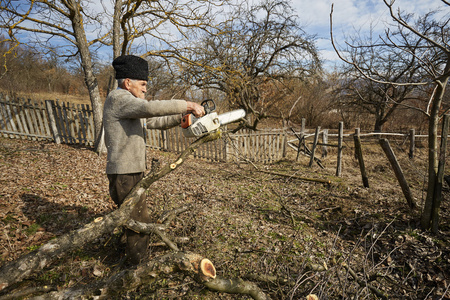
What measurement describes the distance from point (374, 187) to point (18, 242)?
7.18 meters

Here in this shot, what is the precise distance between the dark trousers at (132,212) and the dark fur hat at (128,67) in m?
1.05

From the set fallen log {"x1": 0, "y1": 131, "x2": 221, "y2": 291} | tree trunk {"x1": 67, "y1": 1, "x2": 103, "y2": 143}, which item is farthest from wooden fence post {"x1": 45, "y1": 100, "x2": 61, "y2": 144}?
fallen log {"x1": 0, "y1": 131, "x2": 221, "y2": 291}

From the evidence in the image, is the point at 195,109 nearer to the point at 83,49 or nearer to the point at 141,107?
the point at 141,107

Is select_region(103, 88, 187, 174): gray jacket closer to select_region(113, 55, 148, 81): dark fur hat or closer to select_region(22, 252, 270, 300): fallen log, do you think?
select_region(113, 55, 148, 81): dark fur hat

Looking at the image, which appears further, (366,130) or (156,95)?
(366,130)

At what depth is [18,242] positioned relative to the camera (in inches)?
113

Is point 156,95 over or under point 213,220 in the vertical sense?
over

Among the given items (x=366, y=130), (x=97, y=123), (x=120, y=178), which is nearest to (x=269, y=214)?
(x=120, y=178)

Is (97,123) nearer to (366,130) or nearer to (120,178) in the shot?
(120,178)

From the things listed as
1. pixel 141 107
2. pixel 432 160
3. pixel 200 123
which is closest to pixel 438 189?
pixel 432 160

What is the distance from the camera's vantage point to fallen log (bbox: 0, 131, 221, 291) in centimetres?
131

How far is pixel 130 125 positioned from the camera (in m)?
2.26

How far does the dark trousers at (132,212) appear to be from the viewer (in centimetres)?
231

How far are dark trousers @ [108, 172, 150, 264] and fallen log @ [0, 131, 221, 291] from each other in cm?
20
